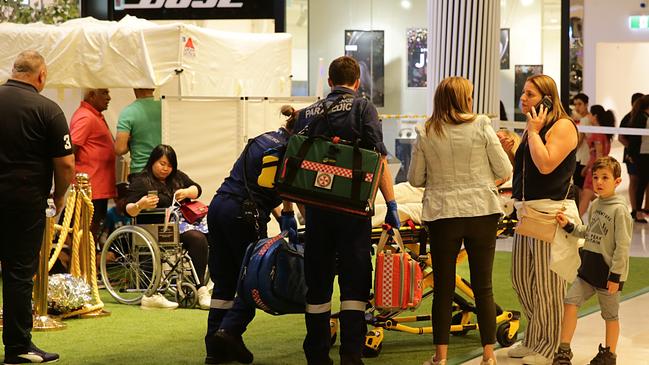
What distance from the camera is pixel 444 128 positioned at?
19.0ft

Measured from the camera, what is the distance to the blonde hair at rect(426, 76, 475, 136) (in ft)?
18.9

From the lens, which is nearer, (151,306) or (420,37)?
(151,306)

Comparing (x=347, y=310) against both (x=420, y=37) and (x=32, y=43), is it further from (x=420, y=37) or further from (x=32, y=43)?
(x=420, y=37)

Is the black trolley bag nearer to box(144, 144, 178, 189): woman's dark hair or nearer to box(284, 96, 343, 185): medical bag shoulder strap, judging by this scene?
box(284, 96, 343, 185): medical bag shoulder strap

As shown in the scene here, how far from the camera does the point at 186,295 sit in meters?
8.23

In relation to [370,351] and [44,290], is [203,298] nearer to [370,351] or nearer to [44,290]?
[44,290]

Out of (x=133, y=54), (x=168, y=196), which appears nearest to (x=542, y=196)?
(x=168, y=196)

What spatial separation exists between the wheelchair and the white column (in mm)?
3610

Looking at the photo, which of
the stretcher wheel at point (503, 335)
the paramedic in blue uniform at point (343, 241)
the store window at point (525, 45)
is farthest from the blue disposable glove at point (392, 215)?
the store window at point (525, 45)

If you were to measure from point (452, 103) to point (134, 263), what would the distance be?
3563mm

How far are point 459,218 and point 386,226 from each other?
38cm

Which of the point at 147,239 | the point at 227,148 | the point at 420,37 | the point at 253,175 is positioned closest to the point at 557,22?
the point at 420,37

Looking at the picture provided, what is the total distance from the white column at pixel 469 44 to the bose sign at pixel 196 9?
2.33 meters

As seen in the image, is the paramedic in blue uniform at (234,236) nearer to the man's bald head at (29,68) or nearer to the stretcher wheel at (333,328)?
the stretcher wheel at (333,328)
